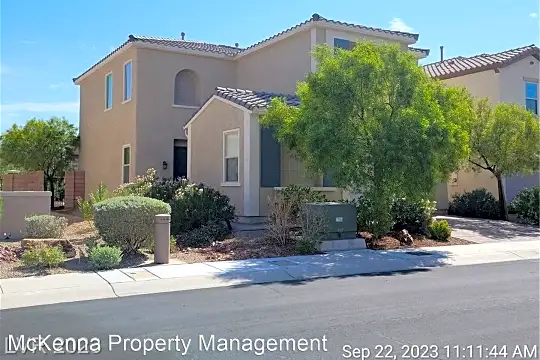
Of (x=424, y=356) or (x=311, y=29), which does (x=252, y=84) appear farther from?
(x=424, y=356)

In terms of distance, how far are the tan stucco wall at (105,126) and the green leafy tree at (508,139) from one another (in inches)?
493

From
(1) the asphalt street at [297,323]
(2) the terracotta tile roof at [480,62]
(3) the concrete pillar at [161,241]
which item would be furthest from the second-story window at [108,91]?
(1) the asphalt street at [297,323]

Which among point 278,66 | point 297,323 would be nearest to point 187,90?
point 278,66

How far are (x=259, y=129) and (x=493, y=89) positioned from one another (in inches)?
457

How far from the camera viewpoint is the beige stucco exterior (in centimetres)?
2256

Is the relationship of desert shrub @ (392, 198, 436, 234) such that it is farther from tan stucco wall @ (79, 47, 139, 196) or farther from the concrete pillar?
tan stucco wall @ (79, 47, 139, 196)

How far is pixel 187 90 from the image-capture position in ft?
73.5

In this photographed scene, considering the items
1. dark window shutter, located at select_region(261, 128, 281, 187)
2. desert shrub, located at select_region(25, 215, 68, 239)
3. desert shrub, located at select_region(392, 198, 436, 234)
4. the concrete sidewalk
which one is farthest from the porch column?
desert shrub, located at select_region(25, 215, 68, 239)

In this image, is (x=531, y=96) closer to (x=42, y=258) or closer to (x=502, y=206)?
(x=502, y=206)

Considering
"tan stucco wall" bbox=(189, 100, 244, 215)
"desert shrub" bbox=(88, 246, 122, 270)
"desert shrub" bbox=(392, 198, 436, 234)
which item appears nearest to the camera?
"desert shrub" bbox=(88, 246, 122, 270)

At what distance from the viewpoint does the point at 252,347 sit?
5.77 metres

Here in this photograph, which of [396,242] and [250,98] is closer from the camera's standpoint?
[396,242]

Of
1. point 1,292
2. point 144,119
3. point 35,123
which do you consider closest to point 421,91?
point 1,292

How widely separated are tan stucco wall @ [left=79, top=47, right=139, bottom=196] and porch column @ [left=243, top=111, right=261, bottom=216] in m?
6.57
